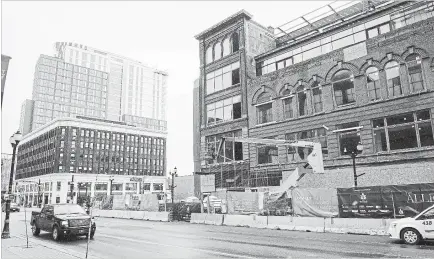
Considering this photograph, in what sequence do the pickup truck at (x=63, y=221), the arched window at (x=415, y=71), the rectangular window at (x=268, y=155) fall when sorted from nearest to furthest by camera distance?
the pickup truck at (x=63, y=221) → the arched window at (x=415, y=71) → the rectangular window at (x=268, y=155)

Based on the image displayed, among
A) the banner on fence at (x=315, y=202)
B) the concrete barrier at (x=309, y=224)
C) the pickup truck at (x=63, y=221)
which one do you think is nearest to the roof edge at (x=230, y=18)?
the banner on fence at (x=315, y=202)

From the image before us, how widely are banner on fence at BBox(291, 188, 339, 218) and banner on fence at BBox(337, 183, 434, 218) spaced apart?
55cm

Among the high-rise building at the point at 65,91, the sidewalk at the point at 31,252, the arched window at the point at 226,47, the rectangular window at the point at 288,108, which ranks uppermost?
the high-rise building at the point at 65,91

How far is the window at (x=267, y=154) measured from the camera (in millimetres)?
32406

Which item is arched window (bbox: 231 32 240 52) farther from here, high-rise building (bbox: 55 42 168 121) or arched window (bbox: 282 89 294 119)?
high-rise building (bbox: 55 42 168 121)

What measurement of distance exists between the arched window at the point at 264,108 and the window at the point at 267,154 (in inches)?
112

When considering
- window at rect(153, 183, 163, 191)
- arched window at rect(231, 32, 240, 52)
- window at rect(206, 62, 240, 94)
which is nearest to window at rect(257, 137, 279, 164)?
window at rect(206, 62, 240, 94)

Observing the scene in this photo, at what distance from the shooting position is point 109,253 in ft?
37.3

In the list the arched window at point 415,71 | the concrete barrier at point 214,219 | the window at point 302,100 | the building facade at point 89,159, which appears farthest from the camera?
the building facade at point 89,159

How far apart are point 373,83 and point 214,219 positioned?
54.7ft

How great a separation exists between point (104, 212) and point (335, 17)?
1306 inches

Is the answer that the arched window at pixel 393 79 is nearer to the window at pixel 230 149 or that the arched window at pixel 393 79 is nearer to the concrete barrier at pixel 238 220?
the concrete barrier at pixel 238 220

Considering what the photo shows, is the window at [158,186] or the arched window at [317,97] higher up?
the arched window at [317,97]

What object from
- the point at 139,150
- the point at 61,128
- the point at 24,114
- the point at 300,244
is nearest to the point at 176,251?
the point at 300,244
